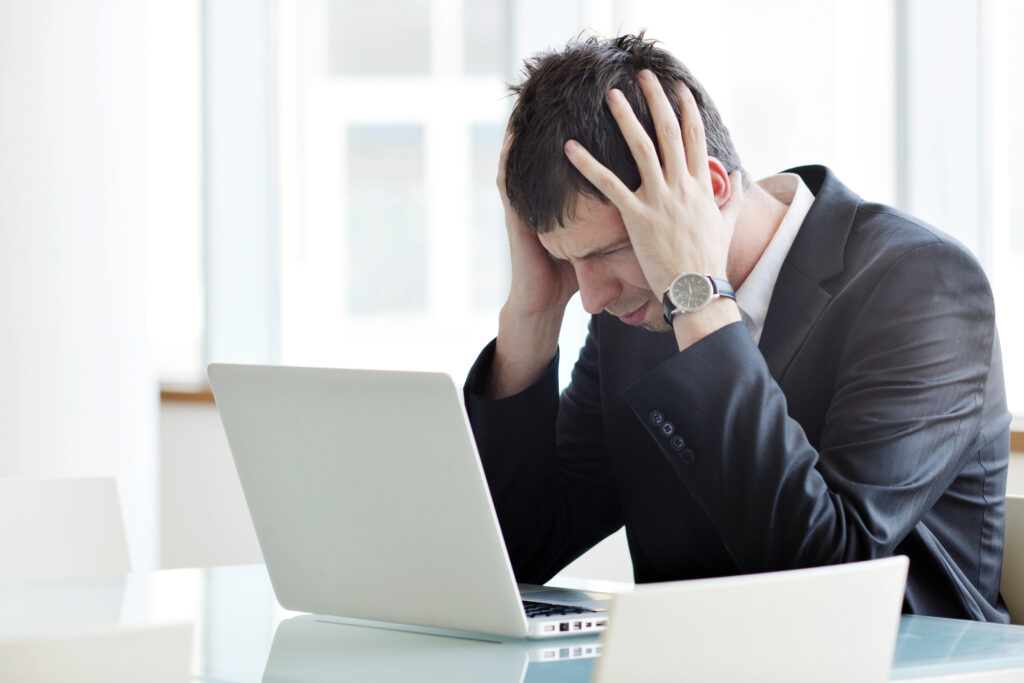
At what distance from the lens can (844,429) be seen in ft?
4.16

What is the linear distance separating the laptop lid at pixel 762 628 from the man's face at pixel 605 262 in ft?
1.88

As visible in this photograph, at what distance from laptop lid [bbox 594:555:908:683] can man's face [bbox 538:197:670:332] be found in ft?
1.88

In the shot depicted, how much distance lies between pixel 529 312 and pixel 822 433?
0.41 m

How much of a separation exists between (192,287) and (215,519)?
0.70 m

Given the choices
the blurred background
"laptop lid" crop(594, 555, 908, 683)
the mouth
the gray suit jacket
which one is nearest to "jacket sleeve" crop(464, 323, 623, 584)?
the gray suit jacket

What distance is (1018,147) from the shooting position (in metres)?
2.73

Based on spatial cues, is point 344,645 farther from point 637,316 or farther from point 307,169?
point 307,169

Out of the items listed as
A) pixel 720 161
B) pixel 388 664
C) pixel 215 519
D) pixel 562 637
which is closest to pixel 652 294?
pixel 720 161

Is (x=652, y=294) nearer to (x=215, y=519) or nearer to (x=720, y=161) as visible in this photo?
(x=720, y=161)

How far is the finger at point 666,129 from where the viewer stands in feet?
4.43

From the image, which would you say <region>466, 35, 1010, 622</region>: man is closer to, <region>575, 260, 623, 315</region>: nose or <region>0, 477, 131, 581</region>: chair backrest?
<region>575, 260, 623, 315</region>: nose

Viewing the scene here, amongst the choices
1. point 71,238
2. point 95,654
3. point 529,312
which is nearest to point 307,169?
point 71,238

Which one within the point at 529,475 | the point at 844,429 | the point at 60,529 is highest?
the point at 844,429

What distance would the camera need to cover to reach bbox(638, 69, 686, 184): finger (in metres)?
1.35
